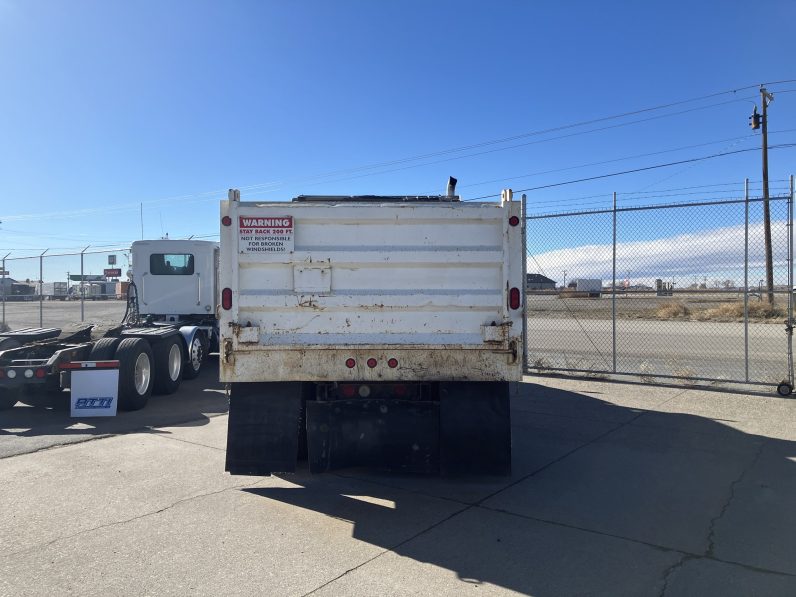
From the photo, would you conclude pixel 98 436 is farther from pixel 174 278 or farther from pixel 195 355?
pixel 174 278

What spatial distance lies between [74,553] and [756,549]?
16.0 feet

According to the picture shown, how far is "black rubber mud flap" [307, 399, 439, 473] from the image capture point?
210 inches

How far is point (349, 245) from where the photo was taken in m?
5.23

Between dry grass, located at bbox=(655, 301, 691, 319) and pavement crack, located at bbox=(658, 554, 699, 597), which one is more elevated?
dry grass, located at bbox=(655, 301, 691, 319)

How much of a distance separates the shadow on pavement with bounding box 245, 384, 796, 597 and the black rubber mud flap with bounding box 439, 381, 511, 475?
0.30m

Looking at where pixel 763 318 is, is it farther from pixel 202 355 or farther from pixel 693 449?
pixel 202 355

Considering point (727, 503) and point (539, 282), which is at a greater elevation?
point (539, 282)

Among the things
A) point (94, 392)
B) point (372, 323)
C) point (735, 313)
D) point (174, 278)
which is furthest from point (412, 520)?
point (735, 313)

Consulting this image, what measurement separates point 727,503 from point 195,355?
32.3ft

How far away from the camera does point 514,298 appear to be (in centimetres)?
520

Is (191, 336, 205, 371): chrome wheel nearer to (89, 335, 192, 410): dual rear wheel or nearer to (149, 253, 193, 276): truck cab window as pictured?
(89, 335, 192, 410): dual rear wheel

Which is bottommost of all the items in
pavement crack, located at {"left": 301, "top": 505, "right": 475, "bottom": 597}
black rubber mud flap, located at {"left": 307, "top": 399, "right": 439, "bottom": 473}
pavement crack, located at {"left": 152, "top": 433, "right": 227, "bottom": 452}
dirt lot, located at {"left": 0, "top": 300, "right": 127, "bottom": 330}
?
pavement crack, located at {"left": 301, "top": 505, "right": 475, "bottom": 597}

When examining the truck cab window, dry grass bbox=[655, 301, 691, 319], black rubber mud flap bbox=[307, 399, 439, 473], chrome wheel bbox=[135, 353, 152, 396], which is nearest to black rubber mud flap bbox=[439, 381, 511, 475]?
black rubber mud flap bbox=[307, 399, 439, 473]

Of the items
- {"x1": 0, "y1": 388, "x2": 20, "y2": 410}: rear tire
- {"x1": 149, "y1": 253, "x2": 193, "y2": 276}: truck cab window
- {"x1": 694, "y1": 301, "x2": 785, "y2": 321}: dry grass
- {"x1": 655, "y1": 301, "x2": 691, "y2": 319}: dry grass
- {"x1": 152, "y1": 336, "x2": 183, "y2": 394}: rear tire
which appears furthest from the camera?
{"x1": 655, "y1": 301, "x2": 691, "y2": 319}: dry grass
